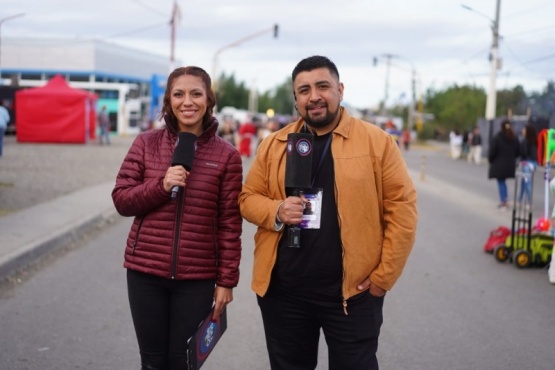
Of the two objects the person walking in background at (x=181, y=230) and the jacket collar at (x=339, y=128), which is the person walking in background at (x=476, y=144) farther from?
the person walking in background at (x=181, y=230)

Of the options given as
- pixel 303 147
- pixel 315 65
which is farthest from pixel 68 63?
pixel 303 147

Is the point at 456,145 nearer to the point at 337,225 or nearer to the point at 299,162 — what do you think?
the point at 337,225

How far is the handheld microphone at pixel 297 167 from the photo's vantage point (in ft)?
11.3

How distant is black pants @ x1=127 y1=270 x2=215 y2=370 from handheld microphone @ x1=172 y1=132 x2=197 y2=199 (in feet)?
1.53

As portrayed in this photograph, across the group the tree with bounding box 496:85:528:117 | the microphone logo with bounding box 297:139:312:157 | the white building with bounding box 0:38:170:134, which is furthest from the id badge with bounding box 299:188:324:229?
the tree with bounding box 496:85:528:117

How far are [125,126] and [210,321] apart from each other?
5454 centimetres

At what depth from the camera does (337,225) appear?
3.53 metres

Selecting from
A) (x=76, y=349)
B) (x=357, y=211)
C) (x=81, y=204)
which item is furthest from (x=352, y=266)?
(x=81, y=204)

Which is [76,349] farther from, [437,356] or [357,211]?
[357,211]

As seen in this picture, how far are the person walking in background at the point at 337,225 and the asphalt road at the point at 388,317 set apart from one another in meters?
1.99

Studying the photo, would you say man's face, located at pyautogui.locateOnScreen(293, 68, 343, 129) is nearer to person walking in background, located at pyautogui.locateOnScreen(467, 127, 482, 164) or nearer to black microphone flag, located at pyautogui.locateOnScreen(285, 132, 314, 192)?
black microphone flag, located at pyautogui.locateOnScreen(285, 132, 314, 192)

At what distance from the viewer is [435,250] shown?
34.6 feet

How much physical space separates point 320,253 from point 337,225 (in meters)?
0.15

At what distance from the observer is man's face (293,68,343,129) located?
354 centimetres
